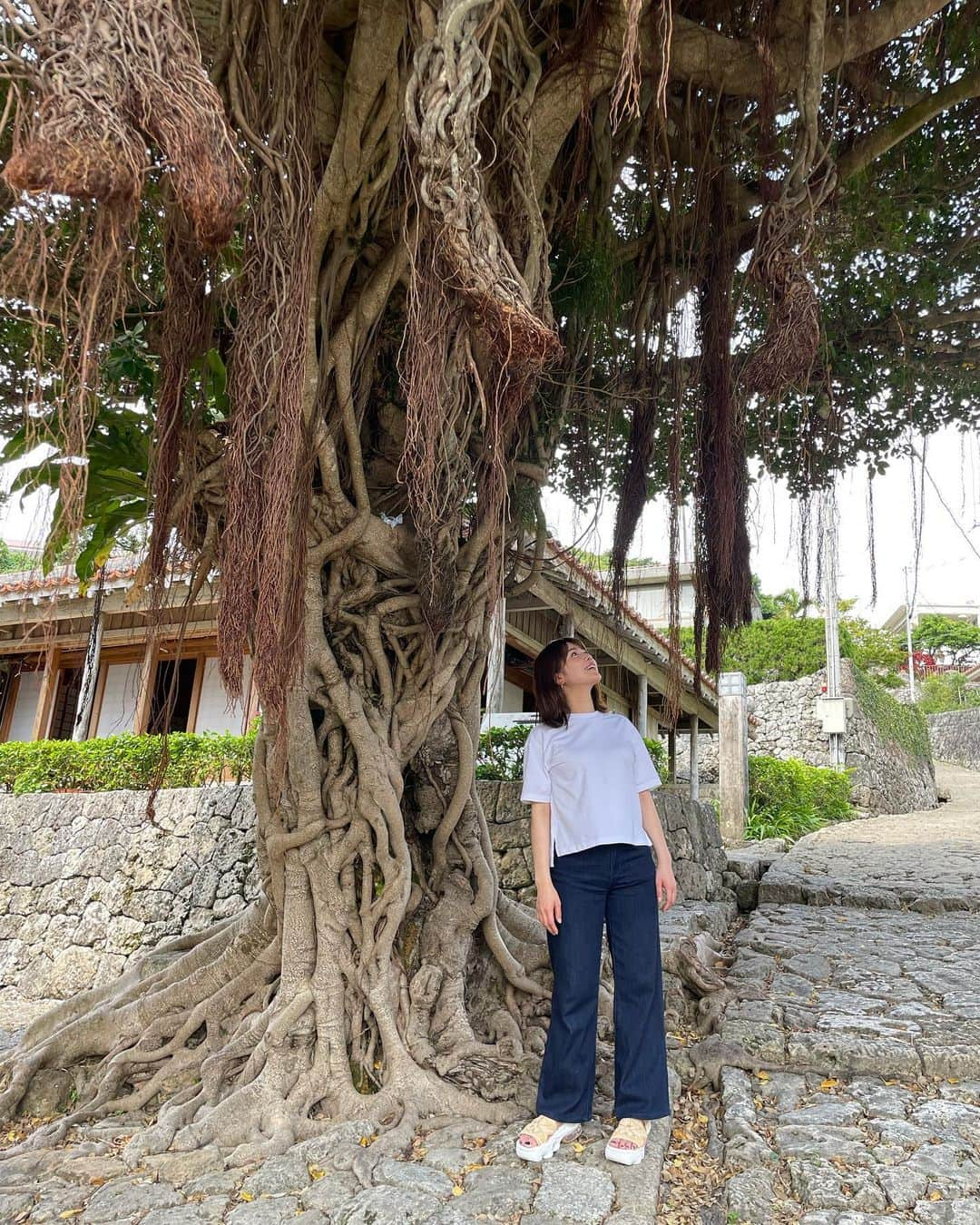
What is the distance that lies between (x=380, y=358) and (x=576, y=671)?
5.14 ft

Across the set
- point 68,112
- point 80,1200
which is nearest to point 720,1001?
point 80,1200

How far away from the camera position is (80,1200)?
2.12 m

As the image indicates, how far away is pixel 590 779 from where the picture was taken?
257 centimetres

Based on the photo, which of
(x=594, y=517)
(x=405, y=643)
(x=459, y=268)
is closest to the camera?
(x=459, y=268)

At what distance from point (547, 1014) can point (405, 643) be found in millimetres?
1462

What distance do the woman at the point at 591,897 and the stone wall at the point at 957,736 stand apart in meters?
25.7

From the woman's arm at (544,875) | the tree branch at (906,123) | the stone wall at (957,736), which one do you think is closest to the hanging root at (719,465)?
the tree branch at (906,123)

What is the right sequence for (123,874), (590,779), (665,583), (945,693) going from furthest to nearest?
(945,693) < (123,874) < (665,583) < (590,779)

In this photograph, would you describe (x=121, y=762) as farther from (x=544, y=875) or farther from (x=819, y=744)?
(x=819, y=744)

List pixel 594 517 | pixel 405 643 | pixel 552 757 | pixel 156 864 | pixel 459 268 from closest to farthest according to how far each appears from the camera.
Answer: pixel 459 268 → pixel 552 757 → pixel 405 643 → pixel 594 517 → pixel 156 864

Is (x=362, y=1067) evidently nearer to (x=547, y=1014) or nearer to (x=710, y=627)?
(x=547, y=1014)

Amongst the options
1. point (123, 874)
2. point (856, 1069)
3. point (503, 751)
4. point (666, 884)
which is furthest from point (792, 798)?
point (666, 884)

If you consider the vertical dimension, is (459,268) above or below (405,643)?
above

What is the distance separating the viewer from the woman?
2346mm
